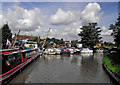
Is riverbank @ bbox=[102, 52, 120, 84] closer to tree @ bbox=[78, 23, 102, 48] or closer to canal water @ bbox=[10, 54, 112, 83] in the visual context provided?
canal water @ bbox=[10, 54, 112, 83]

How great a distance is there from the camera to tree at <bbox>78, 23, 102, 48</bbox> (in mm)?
49250

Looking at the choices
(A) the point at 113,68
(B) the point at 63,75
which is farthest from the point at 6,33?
(A) the point at 113,68

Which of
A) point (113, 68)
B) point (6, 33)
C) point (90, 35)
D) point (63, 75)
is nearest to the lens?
point (113, 68)

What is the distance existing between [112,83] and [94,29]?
1762 inches

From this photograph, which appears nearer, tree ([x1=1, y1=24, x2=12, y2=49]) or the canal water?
the canal water

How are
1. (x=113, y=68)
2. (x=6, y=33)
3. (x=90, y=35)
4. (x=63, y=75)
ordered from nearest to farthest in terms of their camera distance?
(x=113, y=68) < (x=63, y=75) < (x=6, y=33) < (x=90, y=35)

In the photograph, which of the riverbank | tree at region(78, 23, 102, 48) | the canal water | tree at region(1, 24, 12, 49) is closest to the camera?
the riverbank

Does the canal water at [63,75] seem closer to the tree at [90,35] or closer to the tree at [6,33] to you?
the tree at [6,33]

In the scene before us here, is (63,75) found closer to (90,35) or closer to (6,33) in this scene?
(6,33)

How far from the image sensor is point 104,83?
1032 centimetres

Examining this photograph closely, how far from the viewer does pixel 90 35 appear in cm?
4969

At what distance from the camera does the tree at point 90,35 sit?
49.2 m

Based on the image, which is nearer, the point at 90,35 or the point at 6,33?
the point at 6,33

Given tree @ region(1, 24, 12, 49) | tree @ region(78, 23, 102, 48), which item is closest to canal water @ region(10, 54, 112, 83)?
tree @ region(1, 24, 12, 49)
